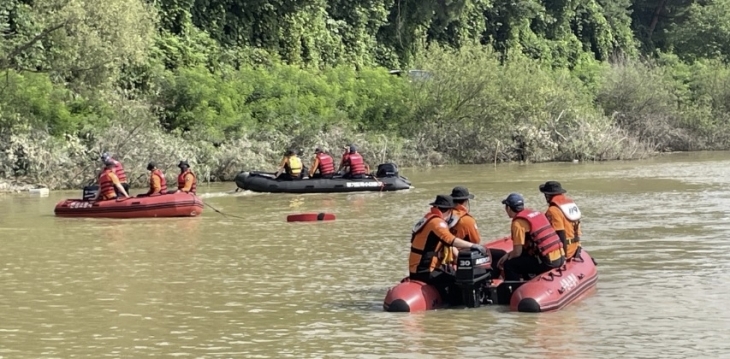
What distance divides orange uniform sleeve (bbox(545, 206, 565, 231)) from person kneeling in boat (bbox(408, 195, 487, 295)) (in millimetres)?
988

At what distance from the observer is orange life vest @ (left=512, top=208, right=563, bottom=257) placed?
1226cm

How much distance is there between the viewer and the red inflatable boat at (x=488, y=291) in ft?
39.4

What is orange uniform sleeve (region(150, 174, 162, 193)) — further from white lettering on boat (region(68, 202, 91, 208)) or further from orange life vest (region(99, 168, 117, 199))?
white lettering on boat (region(68, 202, 91, 208))

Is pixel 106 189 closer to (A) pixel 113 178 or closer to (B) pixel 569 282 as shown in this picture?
(A) pixel 113 178

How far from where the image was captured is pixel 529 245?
12438mm

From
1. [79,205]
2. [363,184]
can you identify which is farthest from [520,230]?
[363,184]

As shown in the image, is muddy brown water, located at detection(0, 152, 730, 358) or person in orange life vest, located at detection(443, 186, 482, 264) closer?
muddy brown water, located at detection(0, 152, 730, 358)

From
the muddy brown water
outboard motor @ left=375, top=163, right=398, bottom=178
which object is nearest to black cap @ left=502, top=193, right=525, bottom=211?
the muddy brown water

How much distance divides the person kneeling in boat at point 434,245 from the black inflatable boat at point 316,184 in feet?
56.7

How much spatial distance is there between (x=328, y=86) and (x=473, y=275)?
2962 centimetres

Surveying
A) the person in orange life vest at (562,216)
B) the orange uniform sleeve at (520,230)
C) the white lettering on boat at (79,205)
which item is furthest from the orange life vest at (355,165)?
the orange uniform sleeve at (520,230)

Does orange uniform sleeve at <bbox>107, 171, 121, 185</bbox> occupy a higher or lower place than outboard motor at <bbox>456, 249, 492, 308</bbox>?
higher

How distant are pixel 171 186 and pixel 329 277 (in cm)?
1797

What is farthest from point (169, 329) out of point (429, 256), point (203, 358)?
point (429, 256)
